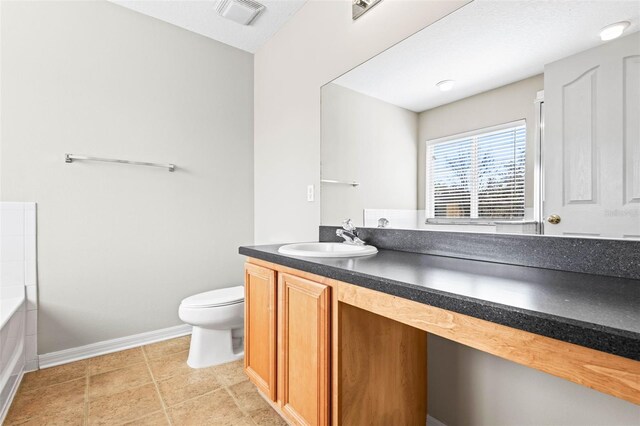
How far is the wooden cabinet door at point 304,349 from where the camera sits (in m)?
1.14

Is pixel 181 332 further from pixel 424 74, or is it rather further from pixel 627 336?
pixel 627 336

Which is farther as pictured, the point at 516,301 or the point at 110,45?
the point at 110,45

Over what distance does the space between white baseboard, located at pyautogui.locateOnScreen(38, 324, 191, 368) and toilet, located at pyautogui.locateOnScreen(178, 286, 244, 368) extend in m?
0.50

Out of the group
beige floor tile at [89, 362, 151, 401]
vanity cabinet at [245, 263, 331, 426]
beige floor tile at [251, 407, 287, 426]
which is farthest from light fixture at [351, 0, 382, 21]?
beige floor tile at [89, 362, 151, 401]

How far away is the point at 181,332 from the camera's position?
2.50 m

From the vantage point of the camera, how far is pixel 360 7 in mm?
1753

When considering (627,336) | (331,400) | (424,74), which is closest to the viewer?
(627,336)

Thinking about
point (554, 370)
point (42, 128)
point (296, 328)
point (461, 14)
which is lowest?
point (296, 328)

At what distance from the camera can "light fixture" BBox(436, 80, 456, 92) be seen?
136 centimetres

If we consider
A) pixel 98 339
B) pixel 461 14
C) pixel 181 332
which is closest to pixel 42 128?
pixel 98 339

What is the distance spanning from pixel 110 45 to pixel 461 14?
2.29 m

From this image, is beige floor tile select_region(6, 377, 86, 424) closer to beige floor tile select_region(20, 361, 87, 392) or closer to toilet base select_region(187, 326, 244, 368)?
beige floor tile select_region(20, 361, 87, 392)

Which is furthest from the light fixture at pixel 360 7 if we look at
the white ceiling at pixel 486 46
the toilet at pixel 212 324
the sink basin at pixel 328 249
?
the toilet at pixel 212 324

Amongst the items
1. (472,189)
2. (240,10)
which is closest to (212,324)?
(472,189)
